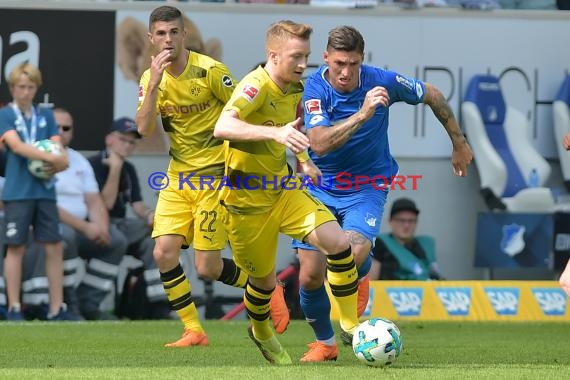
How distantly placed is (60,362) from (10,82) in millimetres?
4891

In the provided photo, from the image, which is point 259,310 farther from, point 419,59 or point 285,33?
point 419,59

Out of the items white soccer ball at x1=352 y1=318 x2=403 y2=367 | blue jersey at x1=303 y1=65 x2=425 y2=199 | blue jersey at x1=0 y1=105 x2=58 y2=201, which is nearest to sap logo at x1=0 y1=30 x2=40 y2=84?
blue jersey at x1=0 y1=105 x2=58 y2=201

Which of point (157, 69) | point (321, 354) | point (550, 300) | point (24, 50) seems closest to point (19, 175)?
point (24, 50)

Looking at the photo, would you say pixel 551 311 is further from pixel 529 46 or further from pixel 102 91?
pixel 102 91

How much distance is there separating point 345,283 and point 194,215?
2296 millimetres

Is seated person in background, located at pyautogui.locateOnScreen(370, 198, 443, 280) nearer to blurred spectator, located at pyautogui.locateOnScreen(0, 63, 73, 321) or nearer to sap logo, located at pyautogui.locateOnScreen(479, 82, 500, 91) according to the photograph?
sap logo, located at pyautogui.locateOnScreen(479, 82, 500, 91)

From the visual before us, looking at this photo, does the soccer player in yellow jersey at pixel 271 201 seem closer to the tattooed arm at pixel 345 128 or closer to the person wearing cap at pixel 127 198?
the tattooed arm at pixel 345 128

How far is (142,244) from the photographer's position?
15211mm

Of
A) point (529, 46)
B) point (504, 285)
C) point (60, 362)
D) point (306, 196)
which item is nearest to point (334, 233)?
point (306, 196)

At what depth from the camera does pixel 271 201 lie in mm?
9430

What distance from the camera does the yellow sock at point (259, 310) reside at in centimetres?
966

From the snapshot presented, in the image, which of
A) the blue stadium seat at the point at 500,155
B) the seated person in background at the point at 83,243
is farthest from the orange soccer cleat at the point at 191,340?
the blue stadium seat at the point at 500,155

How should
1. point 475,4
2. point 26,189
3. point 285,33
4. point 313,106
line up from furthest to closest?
point 475,4 → point 26,189 → point 313,106 → point 285,33

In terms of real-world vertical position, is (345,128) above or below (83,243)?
above
